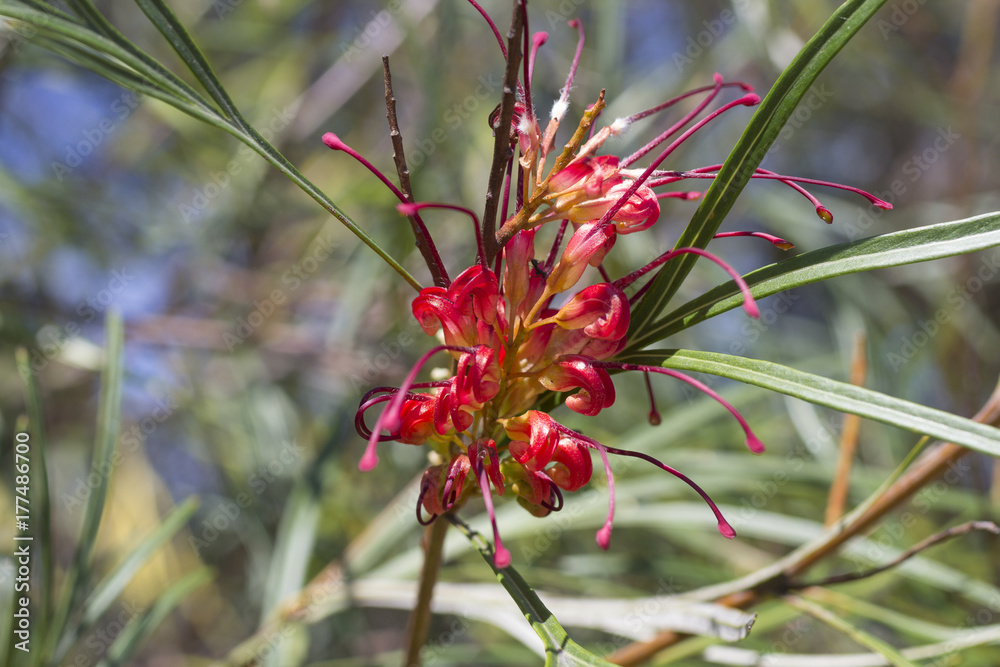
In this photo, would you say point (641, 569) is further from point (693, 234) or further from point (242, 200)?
point (242, 200)

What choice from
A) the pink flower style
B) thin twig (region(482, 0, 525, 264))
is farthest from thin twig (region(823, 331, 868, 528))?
thin twig (region(482, 0, 525, 264))

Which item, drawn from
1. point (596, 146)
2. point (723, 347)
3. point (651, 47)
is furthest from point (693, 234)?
point (651, 47)

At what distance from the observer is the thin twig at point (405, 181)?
20.7 inches

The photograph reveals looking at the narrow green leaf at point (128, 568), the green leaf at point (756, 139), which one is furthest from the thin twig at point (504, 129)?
the narrow green leaf at point (128, 568)

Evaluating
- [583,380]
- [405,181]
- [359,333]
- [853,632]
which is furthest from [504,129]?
[359,333]

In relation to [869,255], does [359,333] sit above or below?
above

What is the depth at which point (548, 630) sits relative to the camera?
492 millimetres

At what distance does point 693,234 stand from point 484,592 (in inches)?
21.9

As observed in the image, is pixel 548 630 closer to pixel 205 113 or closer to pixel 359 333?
pixel 205 113

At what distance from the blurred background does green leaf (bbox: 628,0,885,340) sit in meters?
0.58

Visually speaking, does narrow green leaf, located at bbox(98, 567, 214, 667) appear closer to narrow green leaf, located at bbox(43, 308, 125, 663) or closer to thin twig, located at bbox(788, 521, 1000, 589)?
narrow green leaf, located at bbox(43, 308, 125, 663)

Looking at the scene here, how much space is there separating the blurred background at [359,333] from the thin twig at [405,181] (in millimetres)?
586

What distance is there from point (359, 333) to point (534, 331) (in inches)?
56.7

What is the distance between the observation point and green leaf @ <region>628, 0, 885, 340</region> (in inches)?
18.1
